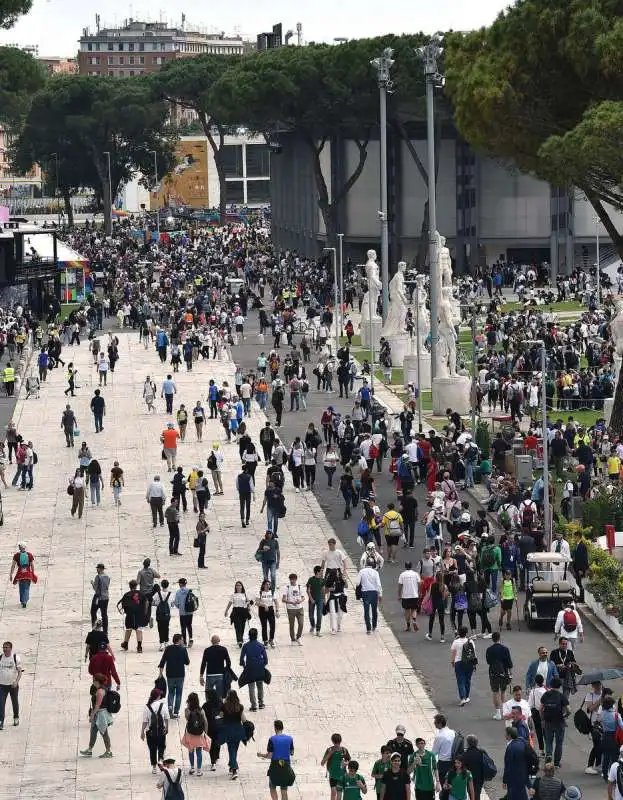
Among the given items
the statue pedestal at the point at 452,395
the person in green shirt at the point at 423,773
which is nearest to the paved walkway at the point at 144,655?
the person in green shirt at the point at 423,773

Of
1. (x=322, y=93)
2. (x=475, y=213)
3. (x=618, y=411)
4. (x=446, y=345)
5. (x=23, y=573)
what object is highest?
(x=322, y=93)

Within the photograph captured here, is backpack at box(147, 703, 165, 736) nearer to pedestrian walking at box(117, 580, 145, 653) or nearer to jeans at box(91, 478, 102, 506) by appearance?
pedestrian walking at box(117, 580, 145, 653)

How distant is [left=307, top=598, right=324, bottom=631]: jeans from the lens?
28.2 m

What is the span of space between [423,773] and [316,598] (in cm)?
849

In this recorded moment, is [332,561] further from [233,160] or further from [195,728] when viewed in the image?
[233,160]

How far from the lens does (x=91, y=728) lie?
75.5ft

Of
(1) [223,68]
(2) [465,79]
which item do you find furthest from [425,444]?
(1) [223,68]

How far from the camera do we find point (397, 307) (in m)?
59.6

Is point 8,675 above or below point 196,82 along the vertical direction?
below

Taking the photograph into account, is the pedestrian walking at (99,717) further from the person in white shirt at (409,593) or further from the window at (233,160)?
the window at (233,160)

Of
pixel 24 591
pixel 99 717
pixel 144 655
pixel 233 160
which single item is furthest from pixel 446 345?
pixel 233 160

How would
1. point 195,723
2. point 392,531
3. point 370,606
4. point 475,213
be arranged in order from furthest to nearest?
point 475,213 → point 392,531 → point 370,606 → point 195,723

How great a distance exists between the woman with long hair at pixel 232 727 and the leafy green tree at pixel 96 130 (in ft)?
348

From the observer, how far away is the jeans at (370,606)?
91.7 feet
